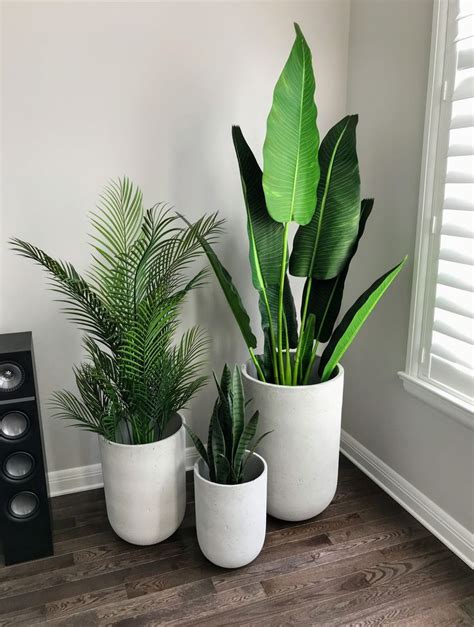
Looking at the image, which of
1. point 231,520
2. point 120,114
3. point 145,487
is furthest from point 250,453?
point 120,114

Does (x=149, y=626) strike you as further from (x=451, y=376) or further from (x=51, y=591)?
(x=451, y=376)

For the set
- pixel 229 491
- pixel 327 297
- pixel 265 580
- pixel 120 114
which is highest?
pixel 120 114

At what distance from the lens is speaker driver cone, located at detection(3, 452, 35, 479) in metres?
1.80

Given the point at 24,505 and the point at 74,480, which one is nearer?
the point at 24,505

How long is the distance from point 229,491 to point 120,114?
4.50 ft

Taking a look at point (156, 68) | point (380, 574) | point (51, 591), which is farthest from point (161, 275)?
point (380, 574)

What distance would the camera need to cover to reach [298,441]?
1.92 m

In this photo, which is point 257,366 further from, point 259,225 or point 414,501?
point 414,501

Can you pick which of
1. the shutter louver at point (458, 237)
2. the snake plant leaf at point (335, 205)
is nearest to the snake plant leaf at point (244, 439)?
the snake plant leaf at point (335, 205)

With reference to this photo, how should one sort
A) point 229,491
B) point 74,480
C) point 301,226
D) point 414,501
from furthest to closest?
point 74,480, point 414,501, point 301,226, point 229,491

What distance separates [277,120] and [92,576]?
5.15 ft

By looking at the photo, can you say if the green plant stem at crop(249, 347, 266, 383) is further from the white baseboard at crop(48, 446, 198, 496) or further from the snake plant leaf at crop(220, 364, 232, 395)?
the white baseboard at crop(48, 446, 198, 496)

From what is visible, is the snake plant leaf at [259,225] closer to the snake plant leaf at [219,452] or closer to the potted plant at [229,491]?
the potted plant at [229,491]

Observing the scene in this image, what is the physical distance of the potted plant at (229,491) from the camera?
1.73m
